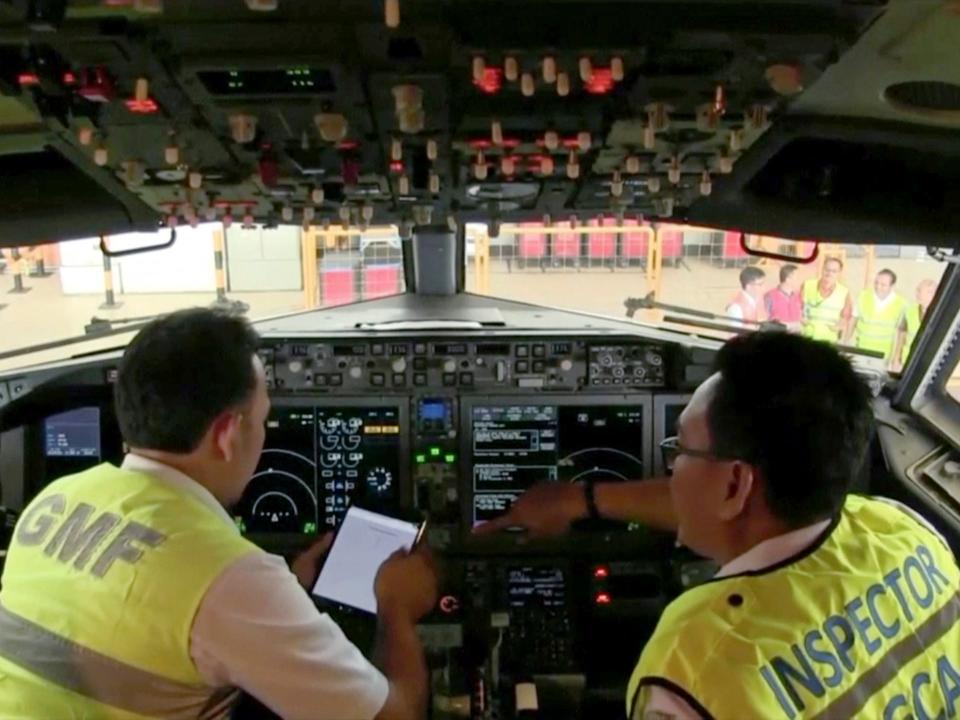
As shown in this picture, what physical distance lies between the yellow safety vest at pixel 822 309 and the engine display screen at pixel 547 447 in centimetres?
74

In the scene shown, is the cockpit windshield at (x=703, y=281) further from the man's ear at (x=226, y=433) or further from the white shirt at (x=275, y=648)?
the white shirt at (x=275, y=648)

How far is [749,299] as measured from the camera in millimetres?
3168

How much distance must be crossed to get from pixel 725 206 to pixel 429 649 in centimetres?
151

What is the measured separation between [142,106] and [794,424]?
114 cm

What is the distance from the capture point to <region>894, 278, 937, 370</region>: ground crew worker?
281cm

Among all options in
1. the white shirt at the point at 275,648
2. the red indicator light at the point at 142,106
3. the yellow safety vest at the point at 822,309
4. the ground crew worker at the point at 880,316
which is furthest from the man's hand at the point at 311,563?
the ground crew worker at the point at 880,316

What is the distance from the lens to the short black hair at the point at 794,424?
1303 millimetres

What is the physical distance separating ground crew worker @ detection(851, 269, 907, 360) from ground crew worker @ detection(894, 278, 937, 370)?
22 mm

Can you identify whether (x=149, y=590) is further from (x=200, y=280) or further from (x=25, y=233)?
(x=200, y=280)

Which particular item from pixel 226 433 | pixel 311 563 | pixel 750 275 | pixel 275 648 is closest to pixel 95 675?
pixel 275 648

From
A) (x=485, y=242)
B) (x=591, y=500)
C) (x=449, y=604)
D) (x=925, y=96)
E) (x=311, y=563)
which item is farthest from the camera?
(x=485, y=242)

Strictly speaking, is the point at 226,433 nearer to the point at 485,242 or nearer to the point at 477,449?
the point at 477,449

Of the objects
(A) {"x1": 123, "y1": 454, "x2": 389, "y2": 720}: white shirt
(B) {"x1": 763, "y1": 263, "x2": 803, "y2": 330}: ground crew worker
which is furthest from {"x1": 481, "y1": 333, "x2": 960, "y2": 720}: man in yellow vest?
(B) {"x1": 763, "y1": 263, "x2": 803, "y2": 330}: ground crew worker

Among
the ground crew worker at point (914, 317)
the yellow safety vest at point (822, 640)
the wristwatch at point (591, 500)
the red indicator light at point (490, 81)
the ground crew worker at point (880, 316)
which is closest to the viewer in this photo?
the yellow safety vest at point (822, 640)
